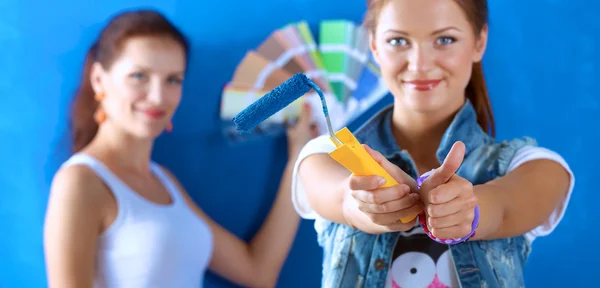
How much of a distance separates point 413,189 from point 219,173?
2.69 feet

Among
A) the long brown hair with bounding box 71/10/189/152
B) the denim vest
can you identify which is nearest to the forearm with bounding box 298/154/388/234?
the denim vest

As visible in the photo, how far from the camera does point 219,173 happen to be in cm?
147

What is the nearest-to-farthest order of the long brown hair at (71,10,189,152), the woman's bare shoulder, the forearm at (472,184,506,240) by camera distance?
the forearm at (472,184,506,240)
the woman's bare shoulder
the long brown hair at (71,10,189,152)

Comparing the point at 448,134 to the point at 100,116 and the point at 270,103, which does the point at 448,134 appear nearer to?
the point at 270,103

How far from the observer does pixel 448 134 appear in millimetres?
921

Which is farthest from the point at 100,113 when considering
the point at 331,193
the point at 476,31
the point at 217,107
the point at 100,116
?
the point at 476,31

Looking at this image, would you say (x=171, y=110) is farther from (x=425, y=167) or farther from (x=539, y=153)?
(x=539, y=153)

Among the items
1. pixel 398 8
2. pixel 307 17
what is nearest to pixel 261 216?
pixel 307 17

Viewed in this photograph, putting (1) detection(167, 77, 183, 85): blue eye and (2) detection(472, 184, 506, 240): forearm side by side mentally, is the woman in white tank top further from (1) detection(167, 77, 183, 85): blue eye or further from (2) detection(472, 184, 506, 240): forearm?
(2) detection(472, 184, 506, 240): forearm

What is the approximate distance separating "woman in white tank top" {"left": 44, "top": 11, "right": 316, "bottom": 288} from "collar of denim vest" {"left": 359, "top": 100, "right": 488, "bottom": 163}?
46 cm

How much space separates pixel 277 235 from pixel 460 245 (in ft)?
2.04

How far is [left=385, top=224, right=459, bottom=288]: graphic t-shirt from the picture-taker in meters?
0.88

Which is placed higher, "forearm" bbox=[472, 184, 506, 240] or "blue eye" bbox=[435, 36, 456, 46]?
"blue eye" bbox=[435, 36, 456, 46]

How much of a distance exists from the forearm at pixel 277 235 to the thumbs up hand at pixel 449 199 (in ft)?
2.51
